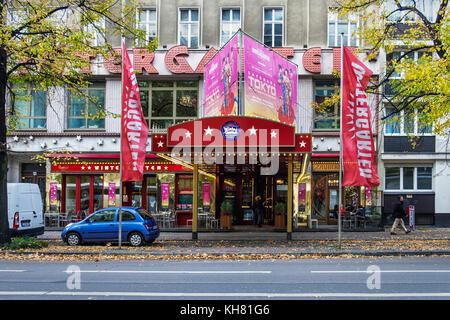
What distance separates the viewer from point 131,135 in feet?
48.9

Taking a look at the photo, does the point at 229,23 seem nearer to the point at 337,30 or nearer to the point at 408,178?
the point at 337,30

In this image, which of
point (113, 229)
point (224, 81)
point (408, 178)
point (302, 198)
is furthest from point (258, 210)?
point (113, 229)

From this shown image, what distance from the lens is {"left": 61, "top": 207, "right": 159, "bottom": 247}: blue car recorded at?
16.4 meters

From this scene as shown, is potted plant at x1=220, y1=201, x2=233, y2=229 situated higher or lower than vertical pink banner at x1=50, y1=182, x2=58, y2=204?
lower

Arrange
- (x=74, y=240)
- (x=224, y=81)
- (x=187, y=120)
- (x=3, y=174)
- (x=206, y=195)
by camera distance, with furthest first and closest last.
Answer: (x=206, y=195)
(x=187, y=120)
(x=224, y=81)
(x=74, y=240)
(x=3, y=174)

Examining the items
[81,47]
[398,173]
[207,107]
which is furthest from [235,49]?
[398,173]

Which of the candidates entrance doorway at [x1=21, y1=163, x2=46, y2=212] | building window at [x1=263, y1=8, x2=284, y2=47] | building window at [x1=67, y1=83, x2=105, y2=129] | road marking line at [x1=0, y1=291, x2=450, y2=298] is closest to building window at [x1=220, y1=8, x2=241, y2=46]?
building window at [x1=263, y1=8, x2=284, y2=47]

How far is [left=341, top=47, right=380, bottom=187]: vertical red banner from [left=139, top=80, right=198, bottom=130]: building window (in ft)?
41.7

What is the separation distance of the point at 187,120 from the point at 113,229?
995 cm

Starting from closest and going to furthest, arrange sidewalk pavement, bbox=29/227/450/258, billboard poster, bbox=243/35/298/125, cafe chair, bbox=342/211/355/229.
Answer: sidewalk pavement, bbox=29/227/450/258 < billboard poster, bbox=243/35/298/125 < cafe chair, bbox=342/211/355/229

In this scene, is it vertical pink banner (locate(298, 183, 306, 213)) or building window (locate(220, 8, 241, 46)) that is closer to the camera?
vertical pink banner (locate(298, 183, 306, 213))

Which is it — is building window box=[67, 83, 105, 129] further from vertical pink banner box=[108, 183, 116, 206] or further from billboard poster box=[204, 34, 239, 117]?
billboard poster box=[204, 34, 239, 117]

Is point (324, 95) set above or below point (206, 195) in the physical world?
above

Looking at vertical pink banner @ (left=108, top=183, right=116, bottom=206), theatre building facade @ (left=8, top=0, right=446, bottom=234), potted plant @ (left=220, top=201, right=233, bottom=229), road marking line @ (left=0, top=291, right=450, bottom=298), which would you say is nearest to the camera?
road marking line @ (left=0, top=291, right=450, bottom=298)
